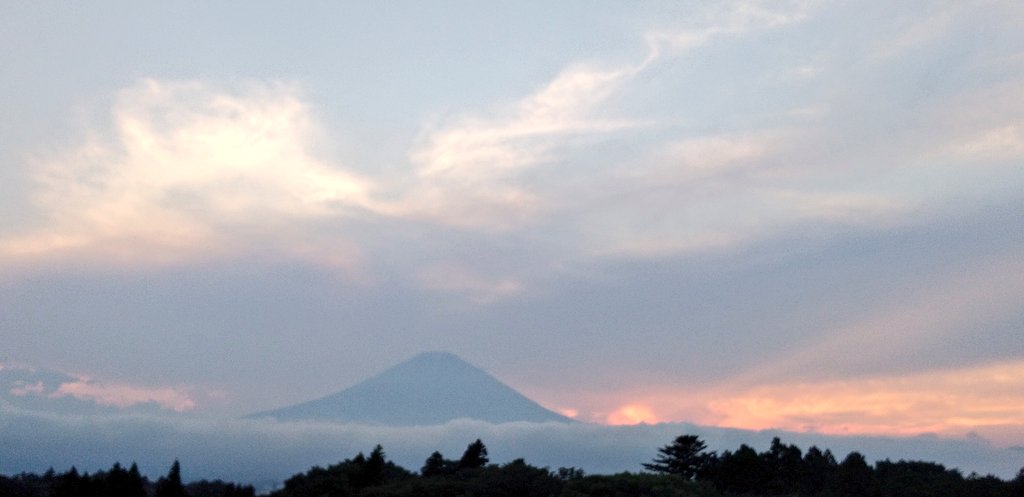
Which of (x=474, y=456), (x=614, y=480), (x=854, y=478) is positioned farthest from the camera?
(x=474, y=456)

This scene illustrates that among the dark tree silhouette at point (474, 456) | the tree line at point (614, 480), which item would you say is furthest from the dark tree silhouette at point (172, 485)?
the dark tree silhouette at point (474, 456)

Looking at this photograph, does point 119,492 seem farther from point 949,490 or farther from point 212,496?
point 949,490

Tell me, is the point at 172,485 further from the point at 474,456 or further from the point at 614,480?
the point at 614,480

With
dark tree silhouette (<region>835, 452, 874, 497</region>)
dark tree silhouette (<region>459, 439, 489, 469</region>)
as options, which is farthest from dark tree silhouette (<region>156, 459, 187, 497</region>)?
dark tree silhouette (<region>835, 452, 874, 497</region>)

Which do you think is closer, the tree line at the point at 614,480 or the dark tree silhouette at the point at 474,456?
the tree line at the point at 614,480

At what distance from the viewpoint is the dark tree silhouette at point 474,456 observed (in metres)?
38.0

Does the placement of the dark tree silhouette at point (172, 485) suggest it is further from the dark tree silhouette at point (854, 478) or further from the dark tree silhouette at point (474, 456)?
the dark tree silhouette at point (854, 478)

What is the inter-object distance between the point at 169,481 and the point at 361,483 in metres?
6.52

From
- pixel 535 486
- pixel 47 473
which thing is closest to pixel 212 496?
pixel 47 473

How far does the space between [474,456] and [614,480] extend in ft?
48.0

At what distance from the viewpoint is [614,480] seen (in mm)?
24391

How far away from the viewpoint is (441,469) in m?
37.2

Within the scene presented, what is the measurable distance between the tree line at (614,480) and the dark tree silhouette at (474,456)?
0.04 m

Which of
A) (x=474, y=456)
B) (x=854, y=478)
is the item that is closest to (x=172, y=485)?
(x=474, y=456)
